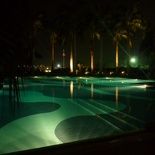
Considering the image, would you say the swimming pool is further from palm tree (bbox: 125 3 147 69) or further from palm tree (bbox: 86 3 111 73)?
palm tree (bbox: 86 3 111 73)

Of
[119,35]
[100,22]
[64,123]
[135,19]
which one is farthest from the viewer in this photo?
[119,35]

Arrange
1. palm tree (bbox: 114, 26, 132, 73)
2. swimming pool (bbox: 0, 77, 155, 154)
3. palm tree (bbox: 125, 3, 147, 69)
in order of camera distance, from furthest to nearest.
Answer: palm tree (bbox: 114, 26, 132, 73)
palm tree (bbox: 125, 3, 147, 69)
swimming pool (bbox: 0, 77, 155, 154)

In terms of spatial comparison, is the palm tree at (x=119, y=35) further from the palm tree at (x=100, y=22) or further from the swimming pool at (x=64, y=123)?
the swimming pool at (x=64, y=123)

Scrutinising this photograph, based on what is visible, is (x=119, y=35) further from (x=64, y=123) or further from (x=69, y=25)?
(x=64, y=123)

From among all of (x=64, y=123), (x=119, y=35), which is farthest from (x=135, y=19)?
(x=64, y=123)

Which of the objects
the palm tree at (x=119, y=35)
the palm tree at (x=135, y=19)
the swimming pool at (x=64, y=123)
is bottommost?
the swimming pool at (x=64, y=123)

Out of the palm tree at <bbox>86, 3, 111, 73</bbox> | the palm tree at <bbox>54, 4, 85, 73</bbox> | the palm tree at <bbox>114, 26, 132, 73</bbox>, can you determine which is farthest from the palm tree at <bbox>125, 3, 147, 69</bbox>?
the palm tree at <bbox>54, 4, 85, 73</bbox>

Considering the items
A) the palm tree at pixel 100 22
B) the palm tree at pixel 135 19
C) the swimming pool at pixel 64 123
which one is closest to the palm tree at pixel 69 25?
the palm tree at pixel 100 22

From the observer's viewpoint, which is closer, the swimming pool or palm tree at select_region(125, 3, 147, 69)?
the swimming pool

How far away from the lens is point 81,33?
3816 cm

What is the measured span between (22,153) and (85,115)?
5.00 meters

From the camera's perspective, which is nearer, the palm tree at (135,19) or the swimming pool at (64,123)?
the swimming pool at (64,123)

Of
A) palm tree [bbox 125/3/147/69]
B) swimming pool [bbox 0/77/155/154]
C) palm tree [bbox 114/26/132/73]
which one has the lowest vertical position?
swimming pool [bbox 0/77/155/154]

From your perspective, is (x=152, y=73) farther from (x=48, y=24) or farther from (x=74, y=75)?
(x=48, y=24)
